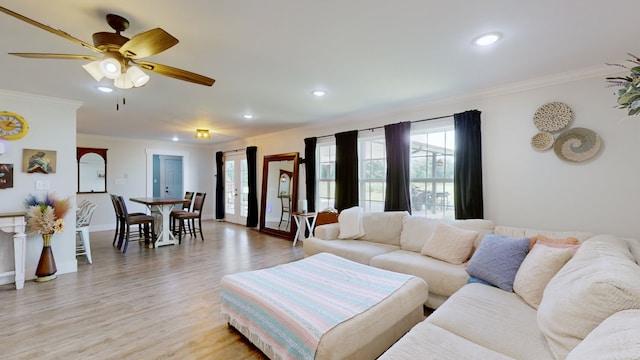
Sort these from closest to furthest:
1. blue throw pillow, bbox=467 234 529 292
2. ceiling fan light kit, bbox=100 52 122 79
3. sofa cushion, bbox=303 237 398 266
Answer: ceiling fan light kit, bbox=100 52 122 79 → blue throw pillow, bbox=467 234 529 292 → sofa cushion, bbox=303 237 398 266

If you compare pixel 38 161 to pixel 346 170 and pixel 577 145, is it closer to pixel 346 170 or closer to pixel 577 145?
pixel 346 170

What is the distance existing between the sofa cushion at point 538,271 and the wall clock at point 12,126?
216 inches

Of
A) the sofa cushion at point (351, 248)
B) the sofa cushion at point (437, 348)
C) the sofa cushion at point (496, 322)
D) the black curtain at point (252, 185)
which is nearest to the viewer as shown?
the sofa cushion at point (437, 348)

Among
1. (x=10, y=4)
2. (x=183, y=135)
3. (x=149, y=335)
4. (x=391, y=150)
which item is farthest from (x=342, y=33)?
(x=183, y=135)

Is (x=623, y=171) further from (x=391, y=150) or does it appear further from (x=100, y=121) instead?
(x=100, y=121)

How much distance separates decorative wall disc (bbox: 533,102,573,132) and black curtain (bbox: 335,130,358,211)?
8.03 feet

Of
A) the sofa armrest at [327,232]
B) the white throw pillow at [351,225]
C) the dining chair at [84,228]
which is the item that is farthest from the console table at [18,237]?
the white throw pillow at [351,225]

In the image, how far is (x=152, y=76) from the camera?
2943 mm

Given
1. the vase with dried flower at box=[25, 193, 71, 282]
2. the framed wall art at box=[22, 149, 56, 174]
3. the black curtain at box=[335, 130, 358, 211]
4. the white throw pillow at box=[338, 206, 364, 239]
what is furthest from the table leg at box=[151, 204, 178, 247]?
the white throw pillow at box=[338, 206, 364, 239]

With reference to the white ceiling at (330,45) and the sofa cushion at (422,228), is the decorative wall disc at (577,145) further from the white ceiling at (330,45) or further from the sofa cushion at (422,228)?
the sofa cushion at (422,228)

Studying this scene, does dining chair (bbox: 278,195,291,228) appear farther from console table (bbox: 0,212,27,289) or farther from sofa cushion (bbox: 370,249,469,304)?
console table (bbox: 0,212,27,289)

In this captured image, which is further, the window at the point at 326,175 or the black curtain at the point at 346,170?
the window at the point at 326,175

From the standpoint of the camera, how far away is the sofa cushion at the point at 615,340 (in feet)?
2.67

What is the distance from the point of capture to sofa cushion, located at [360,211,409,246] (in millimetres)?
3660
